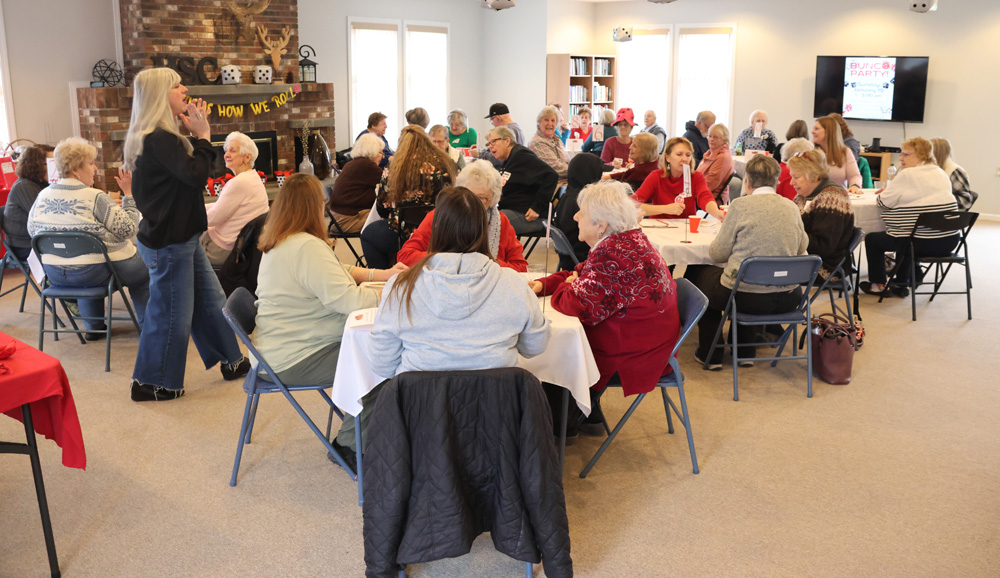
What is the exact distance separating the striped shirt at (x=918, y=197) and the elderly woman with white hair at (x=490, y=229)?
3212 mm

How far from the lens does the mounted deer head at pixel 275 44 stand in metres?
8.82

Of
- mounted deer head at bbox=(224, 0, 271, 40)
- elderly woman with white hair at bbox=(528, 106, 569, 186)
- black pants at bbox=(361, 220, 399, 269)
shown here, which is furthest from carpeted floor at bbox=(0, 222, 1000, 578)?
mounted deer head at bbox=(224, 0, 271, 40)

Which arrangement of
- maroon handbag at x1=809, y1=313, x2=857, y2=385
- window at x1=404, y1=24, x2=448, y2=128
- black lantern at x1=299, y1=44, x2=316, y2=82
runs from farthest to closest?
window at x1=404, y1=24, x2=448, y2=128 → black lantern at x1=299, y1=44, x2=316, y2=82 → maroon handbag at x1=809, y1=313, x2=857, y2=385

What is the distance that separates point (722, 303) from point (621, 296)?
1.49 m

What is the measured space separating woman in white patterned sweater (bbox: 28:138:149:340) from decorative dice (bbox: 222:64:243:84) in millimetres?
4018

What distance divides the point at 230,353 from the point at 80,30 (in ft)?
16.7

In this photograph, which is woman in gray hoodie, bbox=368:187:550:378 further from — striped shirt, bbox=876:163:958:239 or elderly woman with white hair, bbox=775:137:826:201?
striped shirt, bbox=876:163:958:239

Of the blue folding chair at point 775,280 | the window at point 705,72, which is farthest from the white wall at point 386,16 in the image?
the blue folding chair at point 775,280

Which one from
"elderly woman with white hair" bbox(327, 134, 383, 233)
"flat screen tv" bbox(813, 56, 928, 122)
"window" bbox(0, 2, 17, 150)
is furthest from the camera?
"flat screen tv" bbox(813, 56, 928, 122)

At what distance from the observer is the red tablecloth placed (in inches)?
94.6

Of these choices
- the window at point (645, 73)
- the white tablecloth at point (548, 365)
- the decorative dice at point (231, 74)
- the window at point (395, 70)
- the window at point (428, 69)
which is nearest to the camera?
the white tablecloth at point (548, 365)

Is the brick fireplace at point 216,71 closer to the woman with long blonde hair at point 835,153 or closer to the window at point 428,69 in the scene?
the window at point 428,69

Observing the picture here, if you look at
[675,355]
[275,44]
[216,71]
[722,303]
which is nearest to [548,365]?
[675,355]

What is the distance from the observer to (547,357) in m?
3.01
